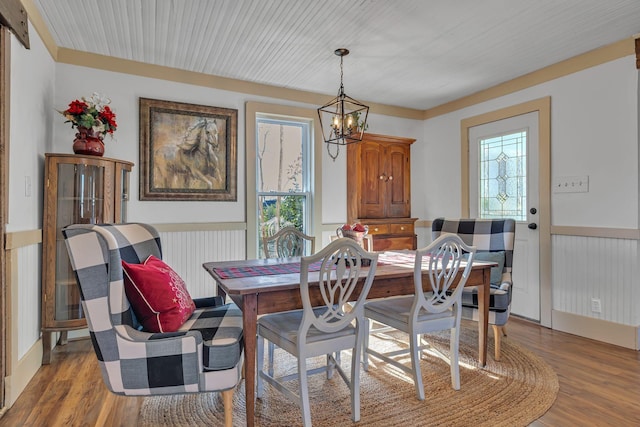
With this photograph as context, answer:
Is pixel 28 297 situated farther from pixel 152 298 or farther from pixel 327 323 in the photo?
pixel 327 323

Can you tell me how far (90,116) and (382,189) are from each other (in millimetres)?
3166

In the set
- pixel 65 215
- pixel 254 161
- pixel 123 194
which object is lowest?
pixel 65 215

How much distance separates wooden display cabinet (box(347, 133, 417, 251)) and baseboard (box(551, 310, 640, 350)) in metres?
1.77

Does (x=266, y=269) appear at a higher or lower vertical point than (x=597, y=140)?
lower

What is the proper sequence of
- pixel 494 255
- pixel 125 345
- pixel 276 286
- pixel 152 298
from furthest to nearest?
1. pixel 494 255
2. pixel 276 286
3. pixel 152 298
4. pixel 125 345

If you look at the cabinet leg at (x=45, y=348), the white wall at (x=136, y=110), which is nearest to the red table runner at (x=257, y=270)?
the cabinet leg at (x=45, y=348)

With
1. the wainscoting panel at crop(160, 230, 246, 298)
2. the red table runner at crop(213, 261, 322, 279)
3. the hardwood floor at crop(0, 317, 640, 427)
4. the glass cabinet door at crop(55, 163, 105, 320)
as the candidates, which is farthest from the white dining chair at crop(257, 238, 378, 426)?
the wainscoting panel at crop(160, 230, 246, 298)

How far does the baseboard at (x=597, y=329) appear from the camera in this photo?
9.88 ft

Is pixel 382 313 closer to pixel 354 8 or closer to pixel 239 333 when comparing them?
pixel 239 333

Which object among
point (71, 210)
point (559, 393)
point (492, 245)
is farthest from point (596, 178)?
point (71, 210)

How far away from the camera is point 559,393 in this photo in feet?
7.38

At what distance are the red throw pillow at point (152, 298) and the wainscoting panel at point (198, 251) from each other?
6.18 feet

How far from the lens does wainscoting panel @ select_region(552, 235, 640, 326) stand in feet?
10.00

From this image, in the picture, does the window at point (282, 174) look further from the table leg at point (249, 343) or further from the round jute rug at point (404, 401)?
the table leg at point (249, 343)
